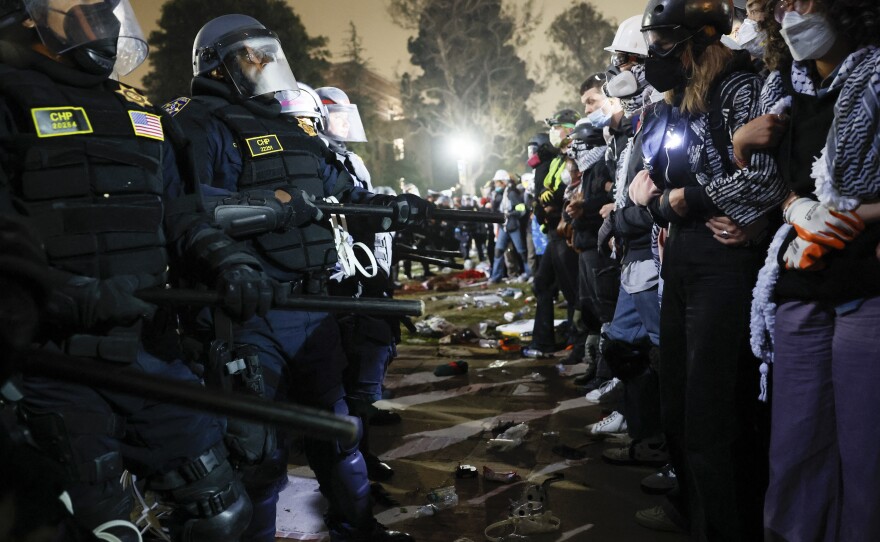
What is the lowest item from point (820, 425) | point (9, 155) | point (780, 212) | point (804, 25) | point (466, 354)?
point (466, 354)

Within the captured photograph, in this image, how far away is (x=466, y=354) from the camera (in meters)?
8.52

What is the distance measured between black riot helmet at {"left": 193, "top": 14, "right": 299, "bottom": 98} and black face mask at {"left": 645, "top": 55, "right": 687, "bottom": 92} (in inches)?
75.9

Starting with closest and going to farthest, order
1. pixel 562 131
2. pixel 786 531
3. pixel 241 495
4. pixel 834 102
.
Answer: pixel 834 102
pixel 786 531
pixel 241 495
pixel 562 131

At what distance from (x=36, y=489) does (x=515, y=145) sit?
4503 centimetres

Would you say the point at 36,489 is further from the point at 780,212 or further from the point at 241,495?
the point at 780,212

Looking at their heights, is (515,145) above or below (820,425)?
above

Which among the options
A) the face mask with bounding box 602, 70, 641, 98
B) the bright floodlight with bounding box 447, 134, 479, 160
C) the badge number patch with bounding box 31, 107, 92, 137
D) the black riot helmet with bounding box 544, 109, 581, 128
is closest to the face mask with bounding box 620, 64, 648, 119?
the face mask with bounding box 602, 70, 641, 98

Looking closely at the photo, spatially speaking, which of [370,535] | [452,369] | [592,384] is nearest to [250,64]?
[370,535]

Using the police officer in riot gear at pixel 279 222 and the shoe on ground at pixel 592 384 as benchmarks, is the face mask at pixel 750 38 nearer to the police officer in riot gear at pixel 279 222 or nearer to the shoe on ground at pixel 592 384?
the police officer in riot gear at pixel 279 222

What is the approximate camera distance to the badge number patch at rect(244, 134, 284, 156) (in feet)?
12.0

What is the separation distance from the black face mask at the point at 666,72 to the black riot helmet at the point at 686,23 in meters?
0.03

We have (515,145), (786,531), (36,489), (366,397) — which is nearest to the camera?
(36,489)

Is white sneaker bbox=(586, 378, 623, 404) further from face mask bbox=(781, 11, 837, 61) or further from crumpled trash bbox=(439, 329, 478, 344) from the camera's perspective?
crumpled trash bbox=(439, 329, 478, 344)

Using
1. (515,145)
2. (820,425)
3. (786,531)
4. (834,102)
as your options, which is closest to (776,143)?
(834,102)
